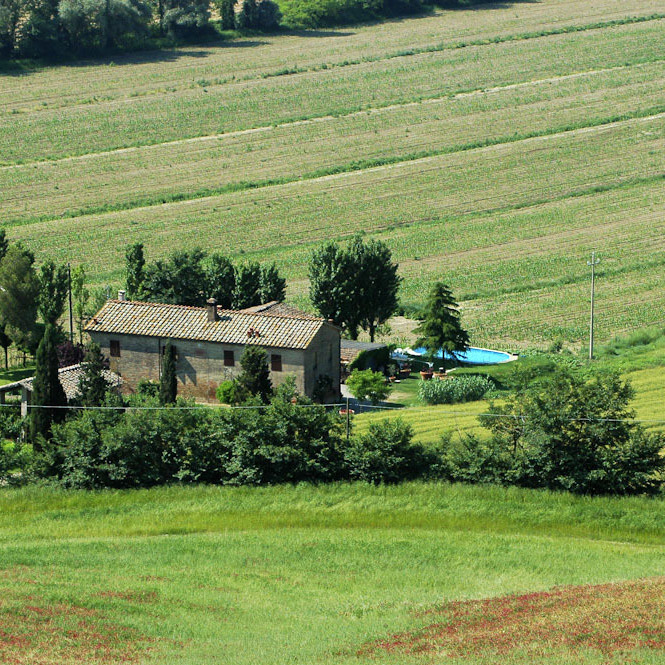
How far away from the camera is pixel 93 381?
56938 millimetres

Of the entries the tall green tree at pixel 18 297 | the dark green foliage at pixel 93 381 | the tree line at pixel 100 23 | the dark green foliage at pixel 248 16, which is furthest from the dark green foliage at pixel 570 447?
the dark green foliage at pixel 248 16

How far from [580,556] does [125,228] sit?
210ft

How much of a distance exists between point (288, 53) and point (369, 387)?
85258 mm

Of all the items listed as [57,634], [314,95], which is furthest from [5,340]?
[314,95]

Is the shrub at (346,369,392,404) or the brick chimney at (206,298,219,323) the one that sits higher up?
the brick chimney at (206,298,219,323)

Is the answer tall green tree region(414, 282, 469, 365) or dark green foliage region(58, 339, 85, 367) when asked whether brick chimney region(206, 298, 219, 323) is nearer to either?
dark green foliage region(58, 339, 85, 367)

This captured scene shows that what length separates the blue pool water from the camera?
221 ft

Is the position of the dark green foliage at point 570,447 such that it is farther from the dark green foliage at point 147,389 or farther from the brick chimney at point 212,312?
the brick chimney at point 212,312

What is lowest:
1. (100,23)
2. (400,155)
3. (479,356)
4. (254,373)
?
(479,356)

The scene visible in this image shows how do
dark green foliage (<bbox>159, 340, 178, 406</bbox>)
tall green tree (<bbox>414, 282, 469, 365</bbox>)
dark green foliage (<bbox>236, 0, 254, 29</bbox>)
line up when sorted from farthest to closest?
dark green foliage (<bbox>236, 0, 254, 29</bbox>), tall green tree (<bbox>414, 282, 469, 365</bbox>), dark green foliage (<bbox>159, 340, 178, 406</bbox>)

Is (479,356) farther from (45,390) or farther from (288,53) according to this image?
(288,53)

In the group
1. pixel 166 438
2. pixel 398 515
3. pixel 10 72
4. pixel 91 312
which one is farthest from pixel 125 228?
pixel 398 515

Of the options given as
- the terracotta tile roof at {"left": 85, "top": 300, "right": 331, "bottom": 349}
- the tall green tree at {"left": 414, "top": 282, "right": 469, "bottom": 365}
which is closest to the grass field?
the tall green tree at {"left": 414, "top": 282, "right": 469, "bottom": 365}

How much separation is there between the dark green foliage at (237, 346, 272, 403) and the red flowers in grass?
28.2 metres
